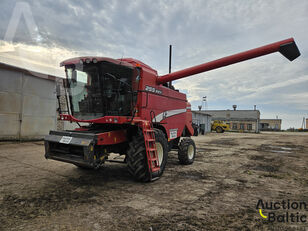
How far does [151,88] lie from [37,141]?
32.6 feet

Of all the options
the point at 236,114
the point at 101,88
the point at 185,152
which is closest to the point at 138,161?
the point at 101,88

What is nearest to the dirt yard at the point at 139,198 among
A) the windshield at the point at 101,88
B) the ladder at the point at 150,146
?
the ladder at the point at 150,146

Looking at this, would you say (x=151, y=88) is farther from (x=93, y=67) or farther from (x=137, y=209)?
(x=137, y=209)

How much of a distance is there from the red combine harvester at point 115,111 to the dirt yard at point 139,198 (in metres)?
0.61

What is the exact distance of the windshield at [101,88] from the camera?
4504 millimetres

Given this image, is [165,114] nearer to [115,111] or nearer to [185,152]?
[185,152]

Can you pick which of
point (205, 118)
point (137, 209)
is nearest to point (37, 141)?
point (137, 209)

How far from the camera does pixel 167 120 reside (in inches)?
247

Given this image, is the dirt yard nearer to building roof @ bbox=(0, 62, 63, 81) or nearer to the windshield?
the windshield

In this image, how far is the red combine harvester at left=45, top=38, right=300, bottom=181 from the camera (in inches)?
167

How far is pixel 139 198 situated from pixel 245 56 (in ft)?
15.3

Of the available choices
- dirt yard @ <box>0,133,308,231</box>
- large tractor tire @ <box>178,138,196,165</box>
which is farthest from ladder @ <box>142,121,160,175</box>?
large tractor tire @ <box>178,138,196,165</box>

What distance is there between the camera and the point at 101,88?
4527mm

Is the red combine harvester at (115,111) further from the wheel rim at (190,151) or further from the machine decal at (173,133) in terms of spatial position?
the wheel rim at (190,151)
